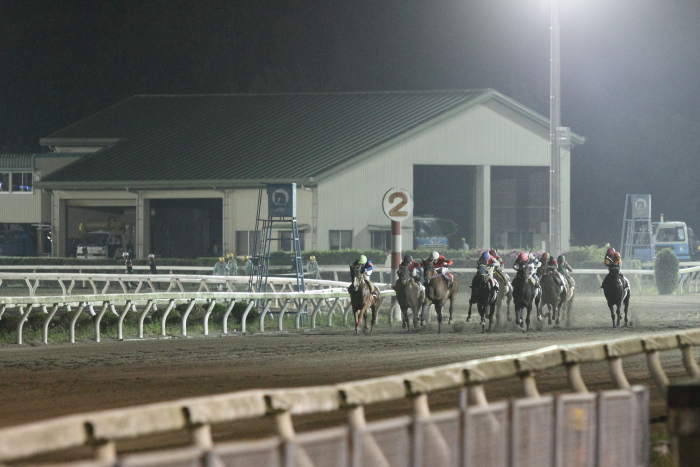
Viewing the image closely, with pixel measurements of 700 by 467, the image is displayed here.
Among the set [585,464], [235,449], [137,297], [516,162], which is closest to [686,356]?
[585,464]

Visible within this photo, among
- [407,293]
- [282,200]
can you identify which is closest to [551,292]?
[407,293]

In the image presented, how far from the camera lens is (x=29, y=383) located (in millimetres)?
10086

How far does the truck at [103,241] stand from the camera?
3991 centimetres

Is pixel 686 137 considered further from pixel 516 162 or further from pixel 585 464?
pixel 585 464

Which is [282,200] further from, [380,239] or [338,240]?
[380,239]

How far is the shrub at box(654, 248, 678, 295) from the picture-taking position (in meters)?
29.6

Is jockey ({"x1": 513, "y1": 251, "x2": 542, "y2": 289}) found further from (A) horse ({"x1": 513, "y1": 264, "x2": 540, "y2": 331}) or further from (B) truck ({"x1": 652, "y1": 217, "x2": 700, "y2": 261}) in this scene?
(B) truck ({"x1": 652, "y1": 217, "x2": 700, "y2": 261})

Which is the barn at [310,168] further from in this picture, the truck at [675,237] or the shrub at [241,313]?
the shrub at [241,313]

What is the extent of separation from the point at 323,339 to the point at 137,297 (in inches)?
123

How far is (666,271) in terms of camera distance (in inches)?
1168

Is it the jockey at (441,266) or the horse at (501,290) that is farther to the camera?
the jockey at (441,266)

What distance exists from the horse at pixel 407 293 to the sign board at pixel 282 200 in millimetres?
3311

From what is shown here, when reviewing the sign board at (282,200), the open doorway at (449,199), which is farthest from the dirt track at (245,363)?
the open doorway at (449,199)

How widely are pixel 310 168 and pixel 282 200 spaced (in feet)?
54.6
